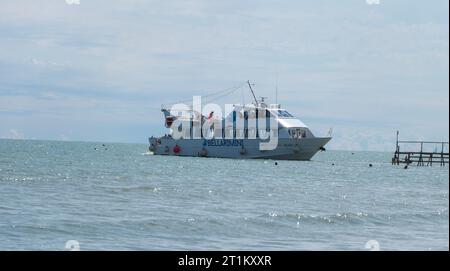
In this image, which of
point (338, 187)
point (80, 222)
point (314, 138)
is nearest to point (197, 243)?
point (80, 222)

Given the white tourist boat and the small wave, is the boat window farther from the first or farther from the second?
the small wave

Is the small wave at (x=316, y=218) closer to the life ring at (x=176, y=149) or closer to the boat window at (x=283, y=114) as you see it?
the boat window at (x=283, y=114)

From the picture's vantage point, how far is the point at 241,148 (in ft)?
313

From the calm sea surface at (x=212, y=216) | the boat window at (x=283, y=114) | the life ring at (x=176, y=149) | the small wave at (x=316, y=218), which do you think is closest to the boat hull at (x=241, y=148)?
the life ring at (x=176, y=149)

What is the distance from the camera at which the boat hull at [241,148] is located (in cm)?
9125

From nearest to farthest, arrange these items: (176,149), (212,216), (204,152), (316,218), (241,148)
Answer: (212,216)
(316,218)
(241,148)
(204,152)
(176,149)

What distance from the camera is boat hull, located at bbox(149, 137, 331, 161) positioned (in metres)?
91.2

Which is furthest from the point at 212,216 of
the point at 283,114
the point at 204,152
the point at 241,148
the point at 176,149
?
the point at 176,149

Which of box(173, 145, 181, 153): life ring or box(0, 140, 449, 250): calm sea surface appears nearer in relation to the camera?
box(0, 140, 449, 250): calm sea surface

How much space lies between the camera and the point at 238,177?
56469mm

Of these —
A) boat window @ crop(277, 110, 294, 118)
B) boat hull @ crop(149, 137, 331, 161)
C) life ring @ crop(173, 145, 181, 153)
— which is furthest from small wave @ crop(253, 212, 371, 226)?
life ring @ crop(173, 145, 181, 153)

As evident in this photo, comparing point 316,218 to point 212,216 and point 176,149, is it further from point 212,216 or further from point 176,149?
point 176,149

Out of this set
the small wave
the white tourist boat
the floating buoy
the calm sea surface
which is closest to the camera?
the calm sea surface

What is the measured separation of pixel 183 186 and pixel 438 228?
2098 centimetres
